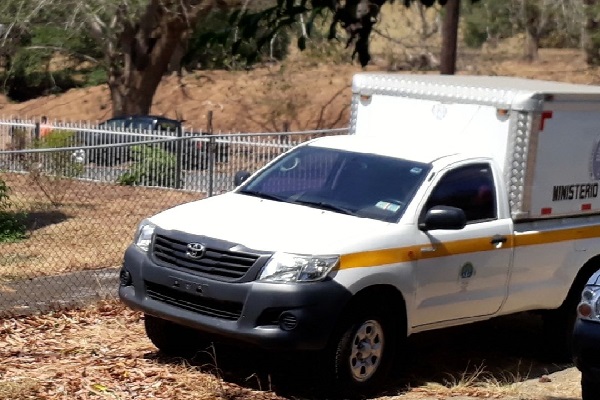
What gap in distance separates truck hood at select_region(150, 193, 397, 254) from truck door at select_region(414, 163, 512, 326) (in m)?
0.44

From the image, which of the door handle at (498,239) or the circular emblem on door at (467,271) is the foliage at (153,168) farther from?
the circular emblem on door at (467,271)

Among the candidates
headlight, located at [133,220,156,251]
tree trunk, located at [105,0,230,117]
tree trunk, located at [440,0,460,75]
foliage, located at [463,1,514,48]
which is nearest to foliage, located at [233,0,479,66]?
headlight, located at [133,220,156,251]

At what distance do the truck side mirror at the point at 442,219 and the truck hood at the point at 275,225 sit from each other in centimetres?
26

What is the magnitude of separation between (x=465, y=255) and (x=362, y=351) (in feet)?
3.72

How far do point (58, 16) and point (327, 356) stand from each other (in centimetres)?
2300

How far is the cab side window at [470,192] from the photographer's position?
829 cm

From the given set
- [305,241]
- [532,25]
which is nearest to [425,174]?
[305,241]

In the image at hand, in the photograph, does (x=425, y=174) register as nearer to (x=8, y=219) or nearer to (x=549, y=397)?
(x=549, y=397)

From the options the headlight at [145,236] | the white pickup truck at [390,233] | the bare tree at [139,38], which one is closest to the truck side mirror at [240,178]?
the white pickup truck at [390,233]

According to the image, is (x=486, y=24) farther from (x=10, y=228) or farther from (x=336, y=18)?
(x=336, y=18)

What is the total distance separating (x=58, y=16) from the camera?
28766 millimetres

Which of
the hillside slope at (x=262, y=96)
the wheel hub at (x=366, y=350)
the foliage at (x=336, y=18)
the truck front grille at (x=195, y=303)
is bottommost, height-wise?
the hillside slope at (x=262, y=96)

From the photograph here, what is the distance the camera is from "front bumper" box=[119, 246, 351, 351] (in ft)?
23.4

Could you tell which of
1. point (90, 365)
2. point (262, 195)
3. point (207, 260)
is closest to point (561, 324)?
point (262, 195)
